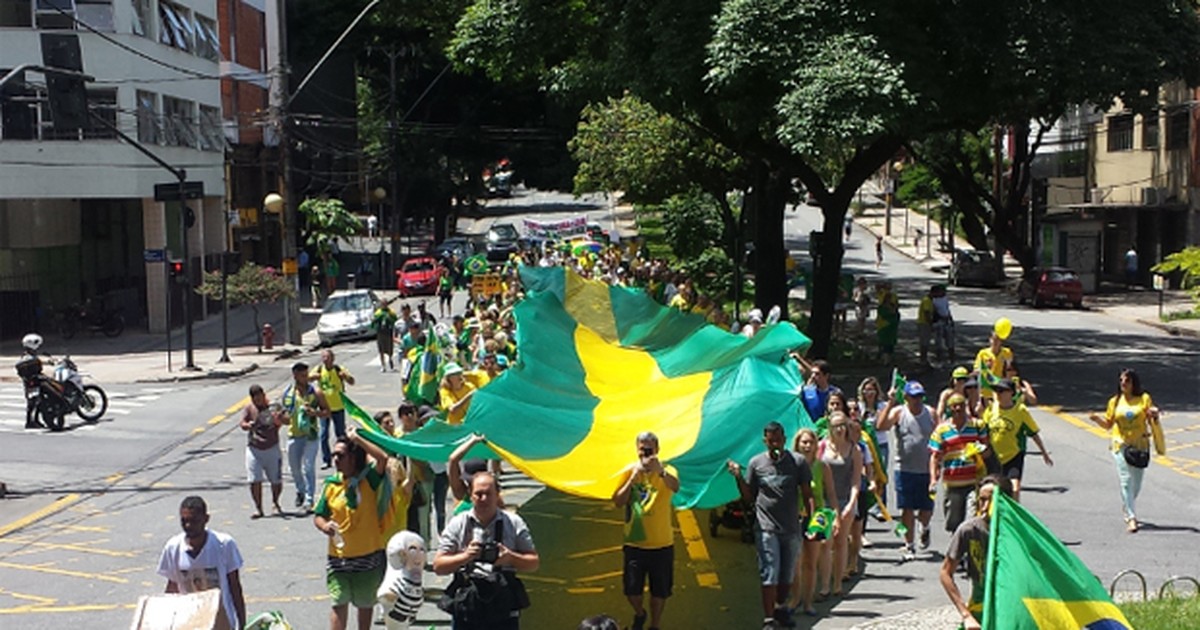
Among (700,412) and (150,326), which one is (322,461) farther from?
(150,326)

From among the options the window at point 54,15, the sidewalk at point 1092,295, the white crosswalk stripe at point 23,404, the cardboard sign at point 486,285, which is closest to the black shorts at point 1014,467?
the white crosswalk stripe at point 23,404

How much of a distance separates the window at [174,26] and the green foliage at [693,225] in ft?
55.7

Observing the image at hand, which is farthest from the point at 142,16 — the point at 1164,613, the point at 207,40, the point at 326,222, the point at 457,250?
the point at 1164,613

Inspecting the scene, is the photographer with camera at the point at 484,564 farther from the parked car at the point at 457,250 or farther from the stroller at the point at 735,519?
the parked car at the point at 457,250

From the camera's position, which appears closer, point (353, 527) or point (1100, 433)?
point (353, 527)

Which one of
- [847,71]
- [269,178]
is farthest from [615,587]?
[269,178]

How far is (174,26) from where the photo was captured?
43406mm

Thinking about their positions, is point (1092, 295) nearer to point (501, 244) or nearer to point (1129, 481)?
point (501, 244)

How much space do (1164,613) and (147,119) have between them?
3544 centimetres

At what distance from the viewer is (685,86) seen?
2541cm

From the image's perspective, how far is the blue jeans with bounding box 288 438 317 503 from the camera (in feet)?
51.1

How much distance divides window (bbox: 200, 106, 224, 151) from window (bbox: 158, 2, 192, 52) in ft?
8.16

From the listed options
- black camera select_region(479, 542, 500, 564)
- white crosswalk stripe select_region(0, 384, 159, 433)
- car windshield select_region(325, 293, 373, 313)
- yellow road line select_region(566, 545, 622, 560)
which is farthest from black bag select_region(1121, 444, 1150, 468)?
car windshield select_region(325, 293, 373, 313)

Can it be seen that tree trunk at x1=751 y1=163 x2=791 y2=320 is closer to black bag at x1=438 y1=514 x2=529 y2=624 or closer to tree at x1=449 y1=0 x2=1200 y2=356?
tree at x1=449 y1=0 x2=1200 y2=356
